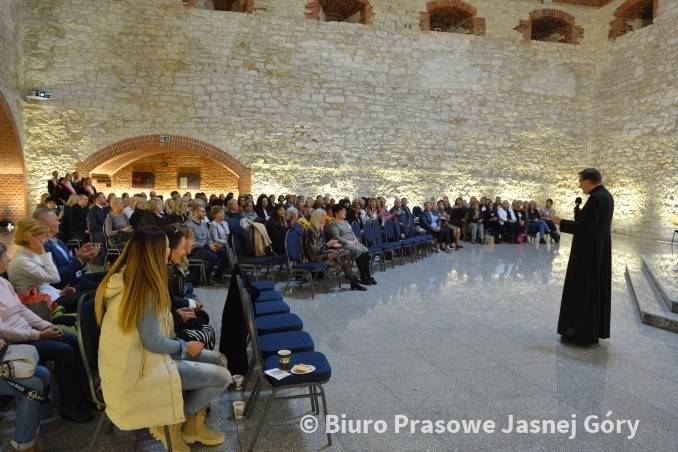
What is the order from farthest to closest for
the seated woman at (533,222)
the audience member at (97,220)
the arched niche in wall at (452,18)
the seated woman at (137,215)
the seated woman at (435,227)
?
the arched niche in wall at (452,18)
the seated woman at (533,222)
the seated woman at (435,227)
the audience member at (97,220)
the seated woman at (137,215)

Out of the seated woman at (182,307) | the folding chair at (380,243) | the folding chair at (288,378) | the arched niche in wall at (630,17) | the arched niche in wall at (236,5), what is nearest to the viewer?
the folding chair at (288,378)

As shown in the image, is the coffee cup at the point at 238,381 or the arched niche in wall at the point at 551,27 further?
the arched niche in wall at the point at 551,27

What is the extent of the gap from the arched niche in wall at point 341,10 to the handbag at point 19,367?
38.1 ft

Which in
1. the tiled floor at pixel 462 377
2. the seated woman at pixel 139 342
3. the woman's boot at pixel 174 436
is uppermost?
the seated woman at pixel 139 342

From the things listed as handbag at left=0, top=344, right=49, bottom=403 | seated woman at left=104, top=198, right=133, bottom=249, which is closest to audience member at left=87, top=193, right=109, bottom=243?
seated woman at left=104, top=198, right=133, bottom=249

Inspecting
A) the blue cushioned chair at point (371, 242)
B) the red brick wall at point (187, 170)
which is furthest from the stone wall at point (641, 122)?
the red brick wall at point (187, 170)

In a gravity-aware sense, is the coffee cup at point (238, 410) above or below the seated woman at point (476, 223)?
below

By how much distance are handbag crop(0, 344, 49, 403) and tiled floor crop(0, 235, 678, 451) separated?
0.37m

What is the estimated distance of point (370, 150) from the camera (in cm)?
1278

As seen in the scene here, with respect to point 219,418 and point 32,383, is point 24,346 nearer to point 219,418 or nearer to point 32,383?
point 32,383

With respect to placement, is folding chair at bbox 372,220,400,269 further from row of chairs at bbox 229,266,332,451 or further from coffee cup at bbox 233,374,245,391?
coffee cup at bbox 233,374,245,391

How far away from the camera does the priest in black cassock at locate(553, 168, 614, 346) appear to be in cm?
400

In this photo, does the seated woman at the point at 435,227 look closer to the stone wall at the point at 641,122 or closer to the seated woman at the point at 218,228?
the seated woman at the point at 218,228

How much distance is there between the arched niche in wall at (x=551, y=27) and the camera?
1366 cm
